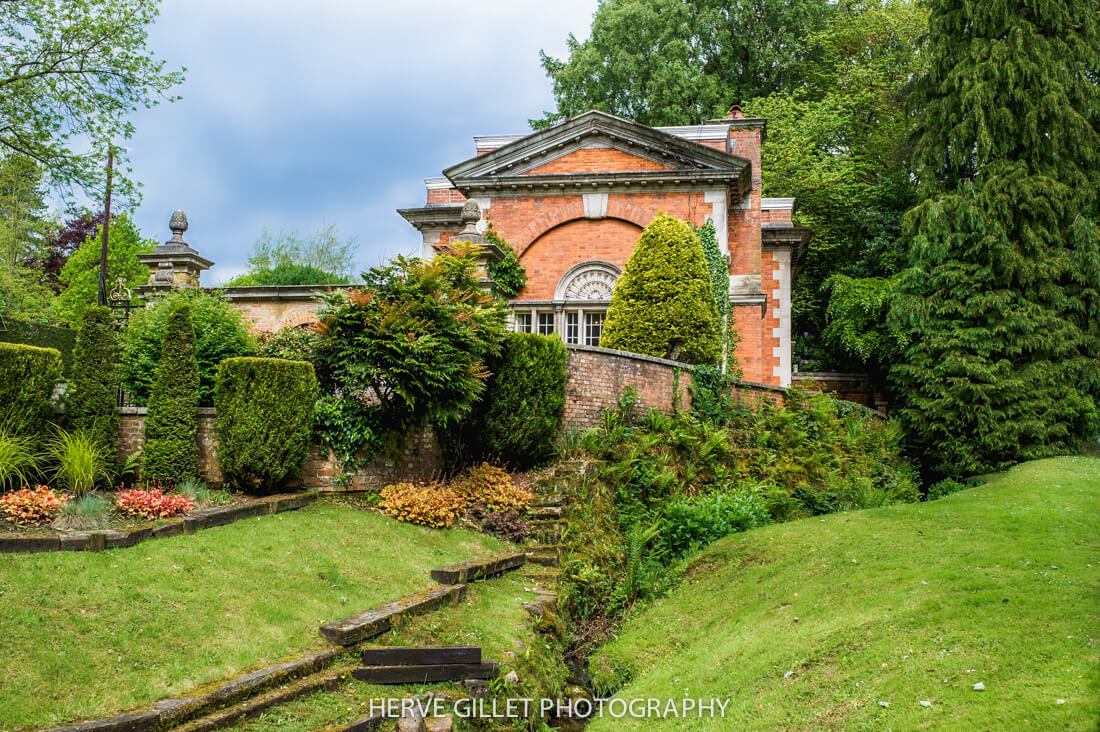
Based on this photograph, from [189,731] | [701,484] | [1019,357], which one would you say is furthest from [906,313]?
[189,731]

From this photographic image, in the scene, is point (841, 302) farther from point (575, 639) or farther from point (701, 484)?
point (575, 639)

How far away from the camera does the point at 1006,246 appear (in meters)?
19.8

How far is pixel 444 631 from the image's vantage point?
28.7 feet

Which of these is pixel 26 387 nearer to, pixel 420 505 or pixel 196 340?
pixel 196 340

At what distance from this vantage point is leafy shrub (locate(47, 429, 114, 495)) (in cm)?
1009

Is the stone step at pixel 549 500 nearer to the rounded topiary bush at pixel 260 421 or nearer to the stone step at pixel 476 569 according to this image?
the stone step at pixel 476 569

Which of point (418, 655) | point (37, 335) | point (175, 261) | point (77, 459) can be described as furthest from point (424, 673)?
point (37, 335)

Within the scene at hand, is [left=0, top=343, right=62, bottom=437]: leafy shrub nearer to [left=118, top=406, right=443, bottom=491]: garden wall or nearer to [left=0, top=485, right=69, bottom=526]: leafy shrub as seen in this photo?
[left=118, top=406, right=443, bottom=491]: garden wall

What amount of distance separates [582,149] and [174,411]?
1470 cm

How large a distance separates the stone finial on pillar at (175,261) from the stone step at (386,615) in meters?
10.5

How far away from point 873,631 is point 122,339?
1255 centimetres

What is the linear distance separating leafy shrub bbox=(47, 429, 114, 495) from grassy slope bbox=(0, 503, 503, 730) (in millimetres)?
1961

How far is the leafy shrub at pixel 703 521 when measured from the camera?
13549 mm

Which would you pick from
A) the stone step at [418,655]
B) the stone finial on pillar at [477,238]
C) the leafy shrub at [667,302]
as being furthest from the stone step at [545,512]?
the leafy shrub at [667,302]
